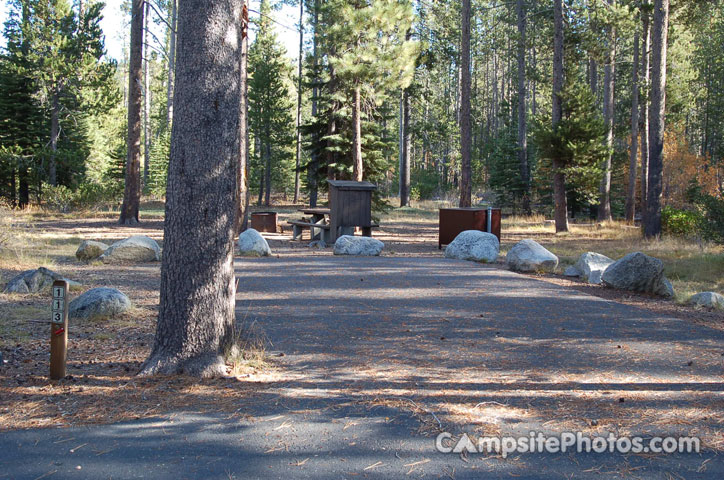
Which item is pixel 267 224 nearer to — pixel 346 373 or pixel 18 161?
pixel 18 161

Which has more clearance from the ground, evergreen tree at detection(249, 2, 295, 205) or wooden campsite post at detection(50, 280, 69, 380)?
evergreen tree at detection(249, 2, 295, 205)

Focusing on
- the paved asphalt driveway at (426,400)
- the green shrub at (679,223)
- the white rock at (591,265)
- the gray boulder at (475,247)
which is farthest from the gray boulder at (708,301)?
the green shrub at (679,223)

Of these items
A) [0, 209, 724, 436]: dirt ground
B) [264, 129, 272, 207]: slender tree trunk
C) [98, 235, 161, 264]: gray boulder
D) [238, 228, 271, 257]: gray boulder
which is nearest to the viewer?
[0, 209, 724, 436]: dirt ground

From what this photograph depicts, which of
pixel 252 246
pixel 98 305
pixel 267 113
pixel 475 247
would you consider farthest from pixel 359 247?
pixel 267 113

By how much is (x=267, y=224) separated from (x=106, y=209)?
45.6ft

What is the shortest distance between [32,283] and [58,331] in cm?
470

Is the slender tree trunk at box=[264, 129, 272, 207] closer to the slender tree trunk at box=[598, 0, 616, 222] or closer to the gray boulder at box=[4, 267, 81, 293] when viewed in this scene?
the slender tree trunk at box=[598, 0, 616, 222]

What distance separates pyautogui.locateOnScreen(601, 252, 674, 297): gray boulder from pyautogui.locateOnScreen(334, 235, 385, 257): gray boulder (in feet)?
20.8

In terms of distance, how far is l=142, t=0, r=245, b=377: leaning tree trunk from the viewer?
502cm

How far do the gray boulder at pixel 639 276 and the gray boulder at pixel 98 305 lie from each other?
7.94m

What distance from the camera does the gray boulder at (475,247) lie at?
1419 cm

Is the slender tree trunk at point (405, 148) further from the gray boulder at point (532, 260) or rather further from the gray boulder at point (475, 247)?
the gray boulder at point (532, 260)

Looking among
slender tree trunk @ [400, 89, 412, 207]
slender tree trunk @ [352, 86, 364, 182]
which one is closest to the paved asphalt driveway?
slender tree trunk @ [352, 86, 364, 182]

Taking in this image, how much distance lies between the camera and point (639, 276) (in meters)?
10.0
